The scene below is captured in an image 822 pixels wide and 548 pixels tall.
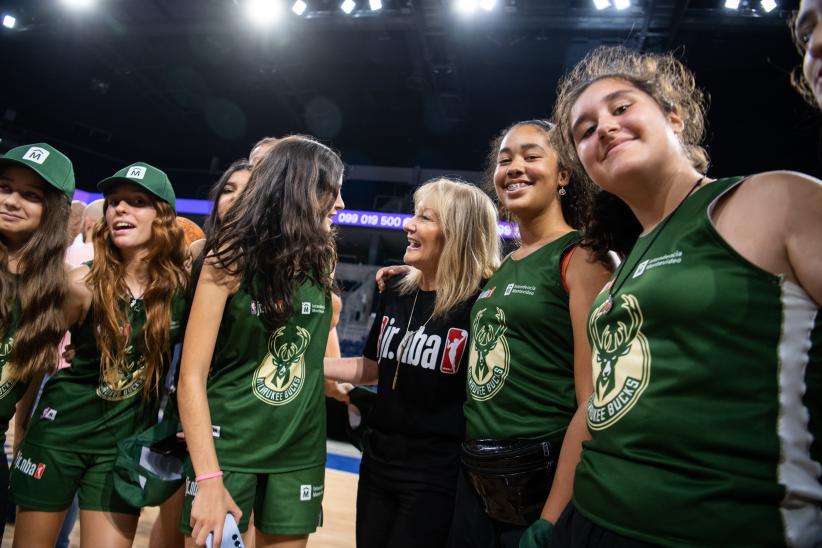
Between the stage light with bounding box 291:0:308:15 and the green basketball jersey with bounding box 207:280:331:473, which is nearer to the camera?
the green basketball jersey with bounding box 207:280:331:473

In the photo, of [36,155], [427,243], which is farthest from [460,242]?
[36,155]

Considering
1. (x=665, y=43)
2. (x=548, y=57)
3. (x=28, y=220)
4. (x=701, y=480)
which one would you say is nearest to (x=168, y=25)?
(x=548, y=57)

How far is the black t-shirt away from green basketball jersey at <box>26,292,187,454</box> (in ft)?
2.37

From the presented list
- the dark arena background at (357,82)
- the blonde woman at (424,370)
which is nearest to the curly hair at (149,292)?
the blonde woman at (424,370)

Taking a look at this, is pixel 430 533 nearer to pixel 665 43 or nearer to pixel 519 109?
pixel 665 43

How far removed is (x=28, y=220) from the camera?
1.58 metres

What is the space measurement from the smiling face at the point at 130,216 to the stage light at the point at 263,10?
7003 millimetres

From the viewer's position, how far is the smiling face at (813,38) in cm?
66

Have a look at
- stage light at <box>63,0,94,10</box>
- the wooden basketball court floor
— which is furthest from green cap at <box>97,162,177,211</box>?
stage light at <box>63,0,94,10</box>

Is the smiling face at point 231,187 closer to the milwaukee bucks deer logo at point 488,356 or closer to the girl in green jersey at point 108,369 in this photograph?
the girl in green jersey at point 108,369

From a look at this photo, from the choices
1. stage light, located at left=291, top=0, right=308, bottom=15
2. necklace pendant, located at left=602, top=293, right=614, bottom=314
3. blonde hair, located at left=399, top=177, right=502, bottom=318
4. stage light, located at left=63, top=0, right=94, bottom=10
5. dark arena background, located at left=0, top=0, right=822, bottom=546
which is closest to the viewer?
necklace pendant, located at left=602, top=293, right=614, bottom=314

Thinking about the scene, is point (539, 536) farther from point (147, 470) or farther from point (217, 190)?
point (217, 190)

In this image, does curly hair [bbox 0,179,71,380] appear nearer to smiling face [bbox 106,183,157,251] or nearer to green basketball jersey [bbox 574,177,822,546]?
smiling face [bbox 106,183,157,251]

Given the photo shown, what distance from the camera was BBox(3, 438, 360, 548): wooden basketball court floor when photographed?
2.81 metres
